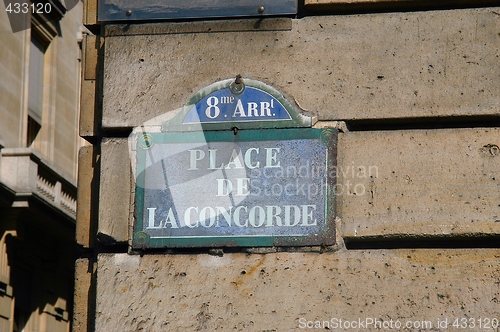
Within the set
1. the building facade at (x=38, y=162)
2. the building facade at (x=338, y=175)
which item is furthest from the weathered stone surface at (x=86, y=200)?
the building facade at (x=38, y=162)

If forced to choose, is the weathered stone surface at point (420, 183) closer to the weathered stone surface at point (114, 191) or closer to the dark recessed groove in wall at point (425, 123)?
the dark recessed groove in wall at point (425, 123)

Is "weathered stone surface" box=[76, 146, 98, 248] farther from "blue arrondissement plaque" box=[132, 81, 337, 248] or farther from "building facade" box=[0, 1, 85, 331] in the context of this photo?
"building facade" box=[0, 1, 85, 331]

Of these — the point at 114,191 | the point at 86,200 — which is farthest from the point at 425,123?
the point at 86,200

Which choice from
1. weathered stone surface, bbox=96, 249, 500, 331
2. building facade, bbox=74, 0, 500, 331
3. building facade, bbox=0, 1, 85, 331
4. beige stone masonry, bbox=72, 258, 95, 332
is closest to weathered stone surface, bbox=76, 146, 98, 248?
building facade, bbox=74, 0, 500, 331

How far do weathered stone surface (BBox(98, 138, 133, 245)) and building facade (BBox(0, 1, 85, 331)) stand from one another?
41.8 ft

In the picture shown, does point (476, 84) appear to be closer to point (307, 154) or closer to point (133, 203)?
point (307, 154)

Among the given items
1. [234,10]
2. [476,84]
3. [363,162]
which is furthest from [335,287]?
[234,10]

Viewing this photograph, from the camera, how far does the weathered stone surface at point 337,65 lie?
3.88 metres

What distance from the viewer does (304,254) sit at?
3.79m

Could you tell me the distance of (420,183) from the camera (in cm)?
379

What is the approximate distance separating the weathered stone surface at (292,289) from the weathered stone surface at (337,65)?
0.63 m

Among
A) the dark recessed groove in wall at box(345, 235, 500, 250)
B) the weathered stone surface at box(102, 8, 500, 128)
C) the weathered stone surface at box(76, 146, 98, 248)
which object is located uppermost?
the weathered stone surface at box(102, 8, 500, 128)

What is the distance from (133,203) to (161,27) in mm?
850

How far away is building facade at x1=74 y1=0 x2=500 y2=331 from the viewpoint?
12.2 feet
